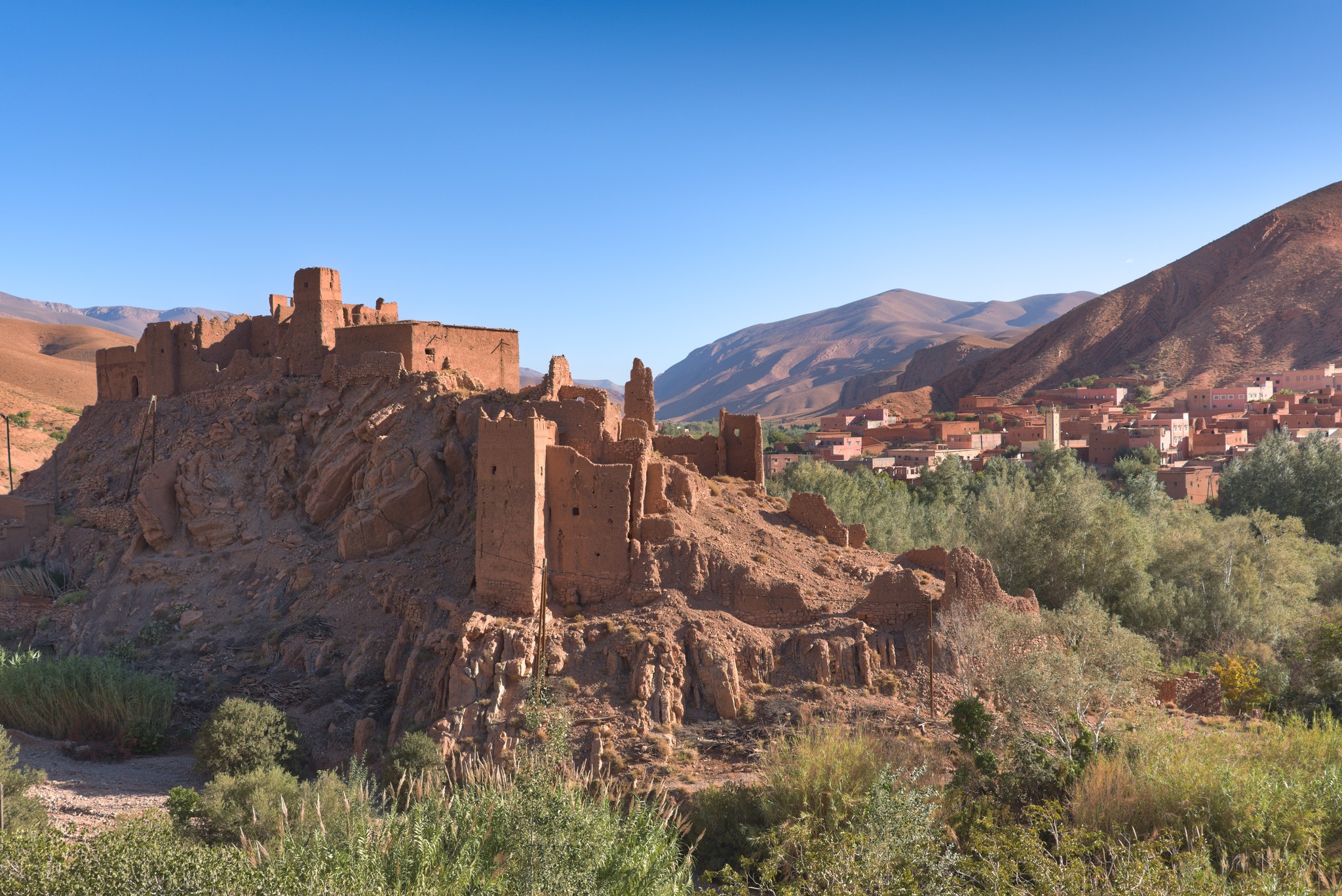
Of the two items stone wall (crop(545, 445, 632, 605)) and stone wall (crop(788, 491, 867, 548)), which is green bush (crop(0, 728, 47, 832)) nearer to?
stone wall (crop(545, 445, 632, 605))

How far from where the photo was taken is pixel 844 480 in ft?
132

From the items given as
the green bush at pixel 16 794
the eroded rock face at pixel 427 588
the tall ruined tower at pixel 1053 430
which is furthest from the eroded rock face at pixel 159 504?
the tall ruined tower at pixel 1053 430

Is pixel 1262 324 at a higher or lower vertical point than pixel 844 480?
higher

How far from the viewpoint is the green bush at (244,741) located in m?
18.5

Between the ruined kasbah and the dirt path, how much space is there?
7.01ft

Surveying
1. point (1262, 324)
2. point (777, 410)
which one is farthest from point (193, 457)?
point (777, 410)

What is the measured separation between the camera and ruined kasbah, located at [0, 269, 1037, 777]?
1912 cm

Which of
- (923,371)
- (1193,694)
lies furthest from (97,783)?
(923,371)

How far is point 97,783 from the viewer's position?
60.7 ft

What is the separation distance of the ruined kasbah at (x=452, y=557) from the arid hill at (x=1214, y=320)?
272ft

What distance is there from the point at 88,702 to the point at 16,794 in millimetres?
6072

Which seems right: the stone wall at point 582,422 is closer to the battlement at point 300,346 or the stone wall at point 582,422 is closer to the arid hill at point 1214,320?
the battlement at point 300,346

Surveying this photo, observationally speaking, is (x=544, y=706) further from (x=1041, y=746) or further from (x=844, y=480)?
(x=844, y=480)

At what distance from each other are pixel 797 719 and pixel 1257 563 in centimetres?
1973
